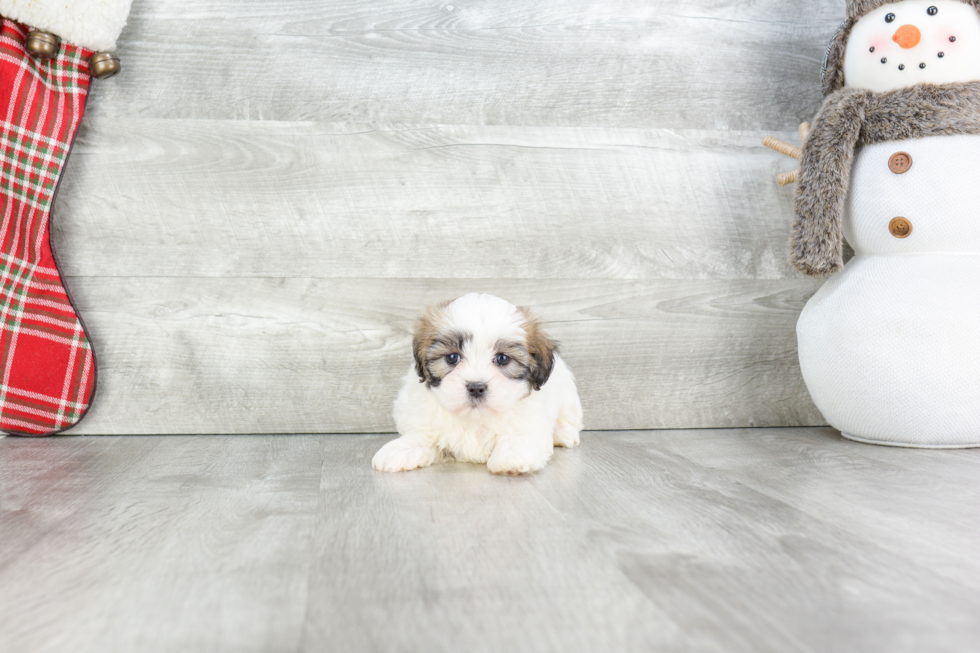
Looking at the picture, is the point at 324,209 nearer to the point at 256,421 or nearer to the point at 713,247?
the point at 256,421

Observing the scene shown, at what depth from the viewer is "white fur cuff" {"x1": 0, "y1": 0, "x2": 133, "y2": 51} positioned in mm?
1604

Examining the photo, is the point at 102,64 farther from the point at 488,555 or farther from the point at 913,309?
the point at 913,309

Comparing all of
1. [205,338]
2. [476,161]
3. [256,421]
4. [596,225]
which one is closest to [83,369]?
[205,338]

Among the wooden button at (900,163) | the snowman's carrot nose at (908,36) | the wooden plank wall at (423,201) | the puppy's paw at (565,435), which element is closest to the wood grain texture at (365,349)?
the wooden plank wall at (423,201)

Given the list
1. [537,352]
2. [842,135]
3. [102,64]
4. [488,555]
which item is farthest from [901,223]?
[102,64]

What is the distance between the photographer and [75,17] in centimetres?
162

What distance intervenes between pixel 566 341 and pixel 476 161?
0.53m

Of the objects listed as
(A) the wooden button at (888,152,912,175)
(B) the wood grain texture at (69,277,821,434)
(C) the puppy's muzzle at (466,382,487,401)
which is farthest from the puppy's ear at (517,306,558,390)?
(A) the wooden button at (888,152,912,175)

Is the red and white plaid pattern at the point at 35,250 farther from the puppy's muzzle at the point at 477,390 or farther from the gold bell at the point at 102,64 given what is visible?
the puppy's muzzle at the point at 477,390

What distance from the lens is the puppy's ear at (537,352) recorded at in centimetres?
147

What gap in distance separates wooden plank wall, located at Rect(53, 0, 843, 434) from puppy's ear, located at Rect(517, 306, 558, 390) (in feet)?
1.22

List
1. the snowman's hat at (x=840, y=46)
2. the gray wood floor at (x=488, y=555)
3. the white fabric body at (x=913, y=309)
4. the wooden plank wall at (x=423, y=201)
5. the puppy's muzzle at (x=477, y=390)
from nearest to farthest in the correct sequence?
the gray wood floor at (x=488, y=555) < the puppy's muzzle at (x=477, y=390) < the white fabric body at (x=913, y=309) < the snowman's hat at (x=840, y=46) < the wooden plank wall at (x=423, y=201)

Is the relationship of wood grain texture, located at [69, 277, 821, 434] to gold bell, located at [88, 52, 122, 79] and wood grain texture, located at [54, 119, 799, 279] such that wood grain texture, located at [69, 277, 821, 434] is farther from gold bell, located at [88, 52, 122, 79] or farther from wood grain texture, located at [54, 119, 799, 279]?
gold bell, located at [88, 52, 122, 79]

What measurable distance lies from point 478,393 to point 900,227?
1036 mm
